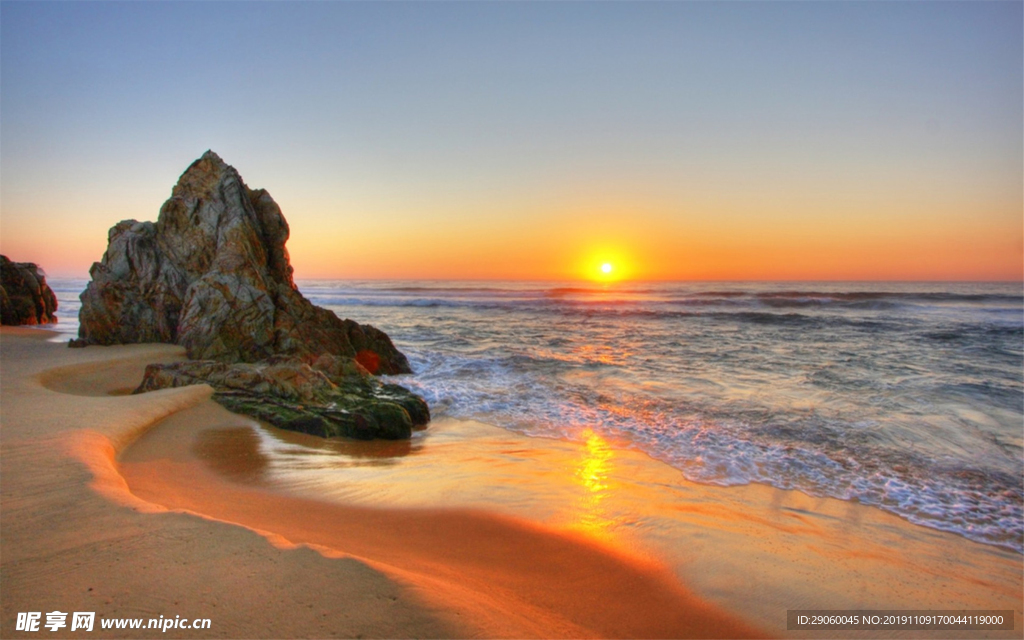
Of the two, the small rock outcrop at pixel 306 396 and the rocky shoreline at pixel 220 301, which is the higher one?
the rocky shoreline at pixel 220 301

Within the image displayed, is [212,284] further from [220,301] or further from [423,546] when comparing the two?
[423,546]

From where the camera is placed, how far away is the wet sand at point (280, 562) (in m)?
2.46

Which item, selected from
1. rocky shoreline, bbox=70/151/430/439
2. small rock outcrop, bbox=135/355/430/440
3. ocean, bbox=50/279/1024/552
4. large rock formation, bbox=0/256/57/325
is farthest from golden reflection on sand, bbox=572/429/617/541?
large rock formation, bbox=0/256/57/325

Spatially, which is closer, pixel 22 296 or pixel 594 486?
pixel 594 486

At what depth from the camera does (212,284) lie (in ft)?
37.4

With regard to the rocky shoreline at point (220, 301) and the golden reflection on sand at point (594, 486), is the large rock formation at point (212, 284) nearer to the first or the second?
the rocky shoreline at point (220, 301)

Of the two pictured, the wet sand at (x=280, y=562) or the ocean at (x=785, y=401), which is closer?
the wet sand at (x=280, y=562)

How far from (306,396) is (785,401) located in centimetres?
846

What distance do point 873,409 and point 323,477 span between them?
924 centimetres

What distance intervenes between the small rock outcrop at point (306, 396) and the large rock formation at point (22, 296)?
16.1 meters

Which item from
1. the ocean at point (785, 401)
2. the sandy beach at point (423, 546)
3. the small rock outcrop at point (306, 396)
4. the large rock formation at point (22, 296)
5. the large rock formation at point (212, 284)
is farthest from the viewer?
the large rock formation at point (22, 296)

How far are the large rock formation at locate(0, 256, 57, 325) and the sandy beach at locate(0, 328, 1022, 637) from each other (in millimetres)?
16918

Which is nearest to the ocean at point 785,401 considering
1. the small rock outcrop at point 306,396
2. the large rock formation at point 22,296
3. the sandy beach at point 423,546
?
the sandy beach at point 423,546

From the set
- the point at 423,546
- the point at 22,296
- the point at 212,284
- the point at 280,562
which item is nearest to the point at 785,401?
the point at 423,546
